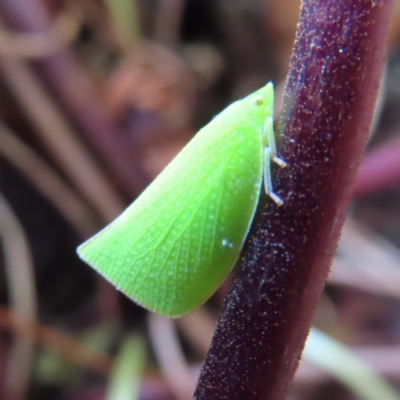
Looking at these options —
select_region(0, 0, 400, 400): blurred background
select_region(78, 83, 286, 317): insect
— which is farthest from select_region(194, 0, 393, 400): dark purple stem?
select_region(0, 0, 400, 400): blurred background

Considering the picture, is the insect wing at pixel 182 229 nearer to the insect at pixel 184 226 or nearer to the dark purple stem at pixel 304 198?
the insect at pixel 184 226

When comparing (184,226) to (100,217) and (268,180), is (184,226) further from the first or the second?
(100,217)

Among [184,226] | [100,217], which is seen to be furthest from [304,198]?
[100,217]

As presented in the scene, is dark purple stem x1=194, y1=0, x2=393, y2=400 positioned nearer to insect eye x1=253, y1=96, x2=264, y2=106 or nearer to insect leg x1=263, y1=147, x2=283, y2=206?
insect leg x1=263, y1=147, x2=283, y2=206

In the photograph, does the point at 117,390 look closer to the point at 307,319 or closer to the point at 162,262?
the point at 162,262

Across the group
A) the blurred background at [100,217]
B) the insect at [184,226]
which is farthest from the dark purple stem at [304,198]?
the blurred background at [100,217]

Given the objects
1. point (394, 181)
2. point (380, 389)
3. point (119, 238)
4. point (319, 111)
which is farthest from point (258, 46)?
point (319, 111)
